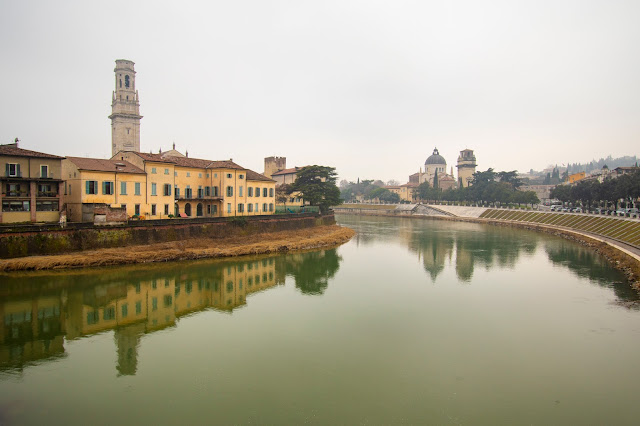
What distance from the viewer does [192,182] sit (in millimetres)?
37250

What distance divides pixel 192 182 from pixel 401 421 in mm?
32094

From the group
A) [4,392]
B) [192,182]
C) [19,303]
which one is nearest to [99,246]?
[19,303]

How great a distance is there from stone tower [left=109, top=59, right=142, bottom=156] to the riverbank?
123 ft

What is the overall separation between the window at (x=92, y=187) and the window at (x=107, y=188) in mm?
510

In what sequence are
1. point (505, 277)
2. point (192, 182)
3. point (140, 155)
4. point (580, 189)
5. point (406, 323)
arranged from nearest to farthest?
point (406, 323) < point (505, 277) < point (140, 155) < point (192, 182) < point (580, 189)

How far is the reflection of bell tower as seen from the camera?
12213 millimetres

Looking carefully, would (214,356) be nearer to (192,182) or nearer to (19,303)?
(19,303)

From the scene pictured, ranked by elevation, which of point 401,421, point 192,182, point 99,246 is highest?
point 192,182

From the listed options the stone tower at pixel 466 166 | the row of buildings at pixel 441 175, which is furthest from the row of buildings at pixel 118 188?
the stone tower at pixel 466 166

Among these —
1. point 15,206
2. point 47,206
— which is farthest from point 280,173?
point 15,206

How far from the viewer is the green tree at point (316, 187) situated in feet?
167

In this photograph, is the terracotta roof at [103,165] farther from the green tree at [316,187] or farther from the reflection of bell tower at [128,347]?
the green tree at [316,187]

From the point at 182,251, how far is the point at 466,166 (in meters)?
111

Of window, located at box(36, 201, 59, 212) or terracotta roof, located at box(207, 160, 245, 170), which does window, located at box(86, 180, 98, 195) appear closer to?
window, located at box(36, 201, 59, 212)
